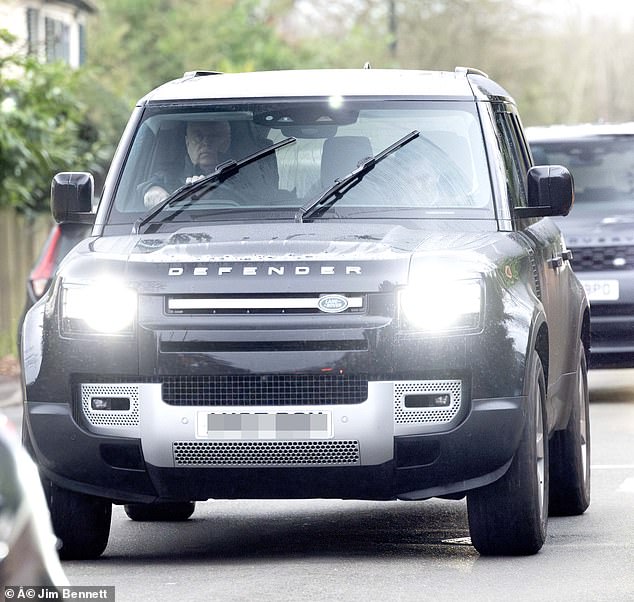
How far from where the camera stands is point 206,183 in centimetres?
871

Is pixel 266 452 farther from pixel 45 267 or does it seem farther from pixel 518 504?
pixel 45 267

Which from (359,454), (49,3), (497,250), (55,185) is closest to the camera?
(359,454)

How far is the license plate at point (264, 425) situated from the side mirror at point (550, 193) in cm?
180

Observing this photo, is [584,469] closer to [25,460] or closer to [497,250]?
[497,250]

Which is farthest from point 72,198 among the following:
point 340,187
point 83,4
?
point 83,4

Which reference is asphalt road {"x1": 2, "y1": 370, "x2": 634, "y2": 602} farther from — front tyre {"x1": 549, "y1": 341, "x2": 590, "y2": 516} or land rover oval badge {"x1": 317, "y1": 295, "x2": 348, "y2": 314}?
land rover oval badge {"x1": 317, "y1": 295, "x2": 348, "y2": 314}

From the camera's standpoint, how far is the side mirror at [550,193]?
8898 millimetres

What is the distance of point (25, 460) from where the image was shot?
4227mm

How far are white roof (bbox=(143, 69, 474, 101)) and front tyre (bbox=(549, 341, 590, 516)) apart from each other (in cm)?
156

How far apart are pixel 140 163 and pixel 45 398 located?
1.54m

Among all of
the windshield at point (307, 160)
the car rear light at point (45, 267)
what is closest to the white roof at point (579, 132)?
the car rear light at point (45, 267)

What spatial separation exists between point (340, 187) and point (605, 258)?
7050 mm

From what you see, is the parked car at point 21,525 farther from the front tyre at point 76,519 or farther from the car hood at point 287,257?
the front tyre at point 76,519

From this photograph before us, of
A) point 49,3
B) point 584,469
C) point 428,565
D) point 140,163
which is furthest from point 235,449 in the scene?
point 49,3
